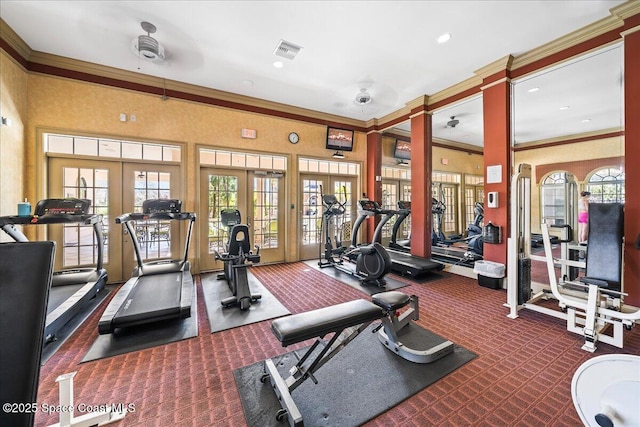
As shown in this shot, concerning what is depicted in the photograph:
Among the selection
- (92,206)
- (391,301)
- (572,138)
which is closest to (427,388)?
(391,301)

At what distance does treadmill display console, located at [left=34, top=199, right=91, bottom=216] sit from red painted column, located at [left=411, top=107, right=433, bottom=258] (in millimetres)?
5800

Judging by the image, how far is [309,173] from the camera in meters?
6.54

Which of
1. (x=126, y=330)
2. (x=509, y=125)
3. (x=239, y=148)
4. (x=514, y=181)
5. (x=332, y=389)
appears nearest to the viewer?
(x=332, y=389)

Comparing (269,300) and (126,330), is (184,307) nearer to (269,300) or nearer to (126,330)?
(126,330)

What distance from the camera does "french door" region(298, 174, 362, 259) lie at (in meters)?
6.52

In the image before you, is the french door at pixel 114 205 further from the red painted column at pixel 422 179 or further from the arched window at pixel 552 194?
the arched window at pixel 552 194

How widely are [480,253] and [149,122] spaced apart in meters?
7.19

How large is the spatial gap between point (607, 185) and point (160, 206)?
24.0 feet

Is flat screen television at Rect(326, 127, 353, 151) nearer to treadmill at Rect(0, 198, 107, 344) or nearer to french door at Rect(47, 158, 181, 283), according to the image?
french door at Rect(47, 158, 181, 283)

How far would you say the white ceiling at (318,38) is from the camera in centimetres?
310

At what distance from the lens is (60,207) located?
3.33 m

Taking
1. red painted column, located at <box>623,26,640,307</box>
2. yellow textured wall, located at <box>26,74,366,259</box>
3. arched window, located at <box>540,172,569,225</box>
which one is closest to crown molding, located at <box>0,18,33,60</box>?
yellow textured wall, located at <box>26,74,366,259</box>

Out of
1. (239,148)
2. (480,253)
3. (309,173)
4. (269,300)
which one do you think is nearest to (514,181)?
(480,253)

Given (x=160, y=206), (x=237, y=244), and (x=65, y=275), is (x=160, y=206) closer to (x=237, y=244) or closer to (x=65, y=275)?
(x=237, y=244)
